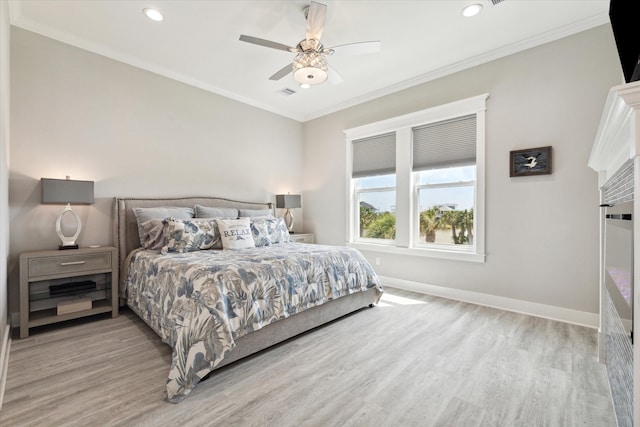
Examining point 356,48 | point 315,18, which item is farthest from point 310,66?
point 356,48

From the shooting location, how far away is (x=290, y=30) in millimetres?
2928

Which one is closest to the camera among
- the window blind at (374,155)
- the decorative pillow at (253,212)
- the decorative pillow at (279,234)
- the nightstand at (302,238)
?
the decorative pillow at (279,234)

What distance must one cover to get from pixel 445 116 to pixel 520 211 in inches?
57.7

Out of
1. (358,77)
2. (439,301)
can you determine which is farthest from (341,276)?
(358,77)

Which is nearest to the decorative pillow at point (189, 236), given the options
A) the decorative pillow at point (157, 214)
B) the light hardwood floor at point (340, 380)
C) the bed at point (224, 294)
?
the bed at point (224, 294)

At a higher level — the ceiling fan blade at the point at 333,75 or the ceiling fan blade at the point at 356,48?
the ceiling fan blade at the point at 356,48

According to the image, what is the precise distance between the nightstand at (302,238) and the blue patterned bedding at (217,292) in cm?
169

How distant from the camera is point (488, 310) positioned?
10.6ft

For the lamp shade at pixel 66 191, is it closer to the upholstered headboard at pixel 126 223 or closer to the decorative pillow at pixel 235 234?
the upholstered headboard at pixel 126 223

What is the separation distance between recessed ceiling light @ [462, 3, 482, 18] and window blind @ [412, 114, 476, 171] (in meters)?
1.18

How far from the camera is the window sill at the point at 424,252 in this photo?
138 inches

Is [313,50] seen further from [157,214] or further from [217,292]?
[157,214]

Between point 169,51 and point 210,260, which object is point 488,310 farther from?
point 169,51

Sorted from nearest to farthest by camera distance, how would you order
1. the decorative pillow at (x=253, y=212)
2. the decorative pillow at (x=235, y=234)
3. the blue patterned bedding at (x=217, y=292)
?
1. the blue patterned bedding at (x=217, y=292)
2. the decorative pillow at (x=235, y=234)
3. the decorative pillow at (x=253, y=212)
